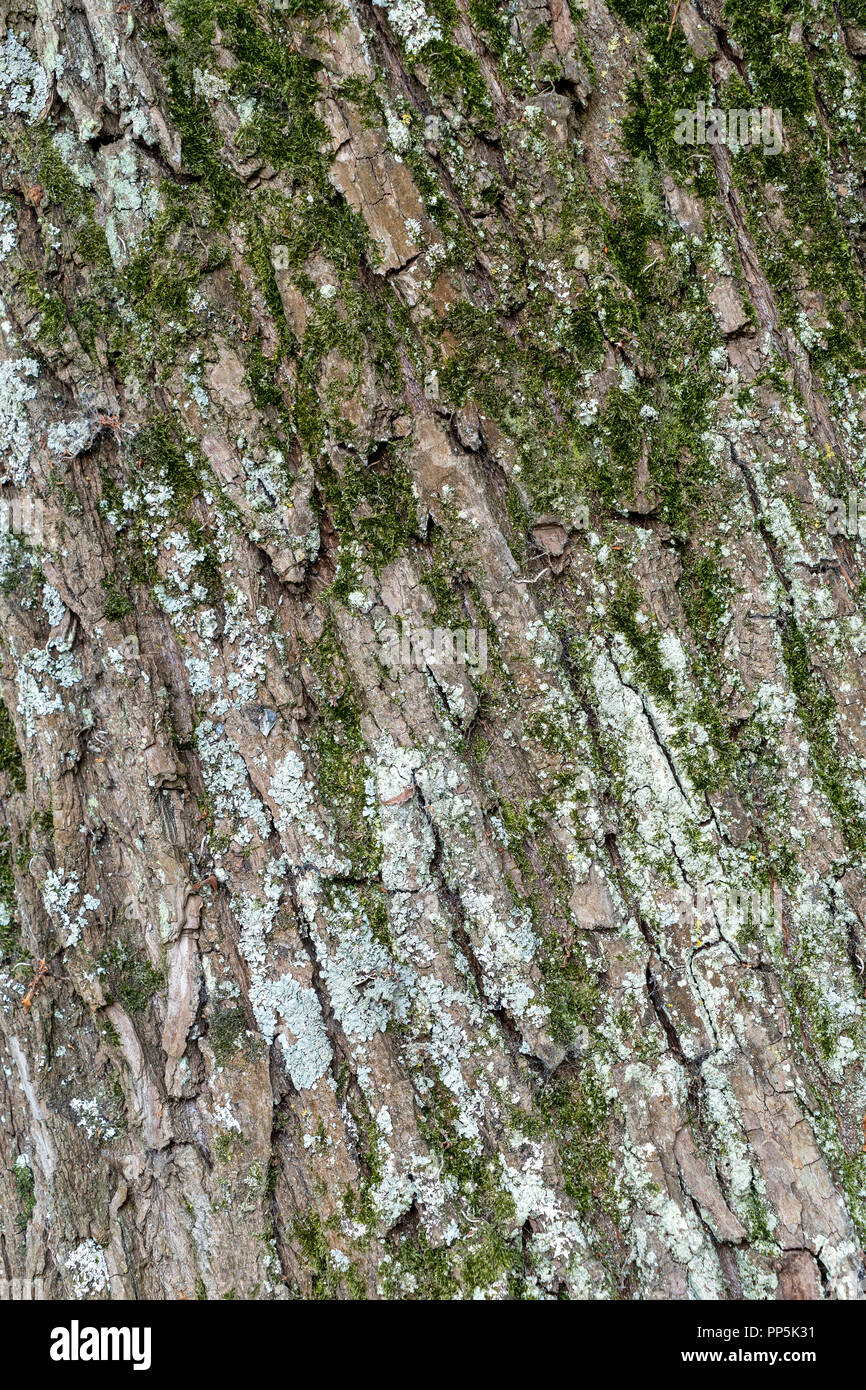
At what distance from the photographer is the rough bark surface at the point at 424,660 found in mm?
1861

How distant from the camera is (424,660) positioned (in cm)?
188

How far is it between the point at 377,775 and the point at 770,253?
1586mm

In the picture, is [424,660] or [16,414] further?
[16,414]

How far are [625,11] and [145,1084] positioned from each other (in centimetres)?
276

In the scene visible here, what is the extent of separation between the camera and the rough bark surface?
6.11 feet

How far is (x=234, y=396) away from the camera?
1.92 meters

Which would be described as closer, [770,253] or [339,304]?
[339,304]

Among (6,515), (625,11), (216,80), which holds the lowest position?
(6,515)

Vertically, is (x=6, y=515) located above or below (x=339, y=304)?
below

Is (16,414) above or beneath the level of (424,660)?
above

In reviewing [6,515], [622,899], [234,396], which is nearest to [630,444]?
[234,396]

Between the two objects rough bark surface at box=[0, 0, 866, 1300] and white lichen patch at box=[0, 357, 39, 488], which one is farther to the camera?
white lichen patch at box=[0, 357, 39, 488]

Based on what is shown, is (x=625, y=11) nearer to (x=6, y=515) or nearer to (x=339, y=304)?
(x=339, y=304)

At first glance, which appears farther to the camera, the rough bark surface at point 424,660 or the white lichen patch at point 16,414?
the white lichen patch at point 16,414
